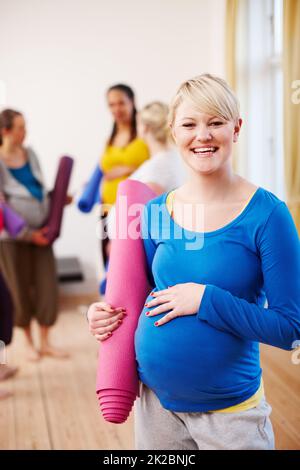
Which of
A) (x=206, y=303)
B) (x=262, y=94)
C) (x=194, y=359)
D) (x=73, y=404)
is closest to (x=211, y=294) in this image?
(x=206, y=303)

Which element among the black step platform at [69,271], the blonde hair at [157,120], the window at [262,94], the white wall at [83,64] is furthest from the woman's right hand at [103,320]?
the white wall at [83,64]

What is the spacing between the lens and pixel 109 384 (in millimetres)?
989

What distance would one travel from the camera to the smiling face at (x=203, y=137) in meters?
0.88

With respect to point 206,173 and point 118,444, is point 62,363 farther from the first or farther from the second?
point 206,173

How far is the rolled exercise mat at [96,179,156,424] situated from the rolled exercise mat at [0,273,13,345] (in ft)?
5.18

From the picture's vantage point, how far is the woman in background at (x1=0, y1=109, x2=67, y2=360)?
2.77 m

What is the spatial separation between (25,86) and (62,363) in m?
2.19

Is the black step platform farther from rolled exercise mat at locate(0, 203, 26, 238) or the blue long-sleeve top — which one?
the blue long-sleeve top

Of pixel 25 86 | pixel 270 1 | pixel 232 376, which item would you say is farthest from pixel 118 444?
pixel 25 86

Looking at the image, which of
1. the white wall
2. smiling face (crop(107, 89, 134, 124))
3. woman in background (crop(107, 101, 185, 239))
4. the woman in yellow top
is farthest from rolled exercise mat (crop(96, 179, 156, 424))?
the white wall

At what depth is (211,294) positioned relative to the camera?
87 cm

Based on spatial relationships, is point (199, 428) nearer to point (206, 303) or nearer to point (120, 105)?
point (206, 303)

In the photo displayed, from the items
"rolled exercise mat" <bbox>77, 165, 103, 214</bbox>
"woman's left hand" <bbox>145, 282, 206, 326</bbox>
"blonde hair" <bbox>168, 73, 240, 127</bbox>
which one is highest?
"blonde hair" <bbox>168, 73, 240, 127</bbox>

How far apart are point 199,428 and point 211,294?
0.26 meters
